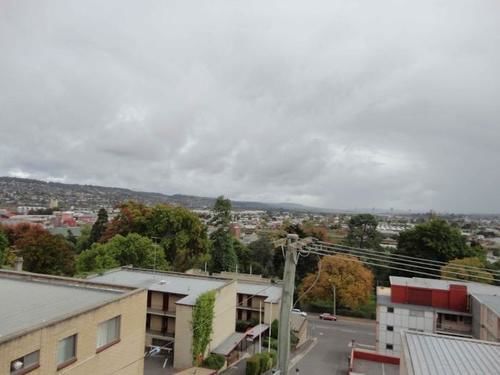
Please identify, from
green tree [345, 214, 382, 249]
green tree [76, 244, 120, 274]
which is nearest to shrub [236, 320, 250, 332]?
green tree [76, 244, 120, 274]

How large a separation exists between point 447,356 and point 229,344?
19.1m

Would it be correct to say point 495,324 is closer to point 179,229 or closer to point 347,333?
point 347,333

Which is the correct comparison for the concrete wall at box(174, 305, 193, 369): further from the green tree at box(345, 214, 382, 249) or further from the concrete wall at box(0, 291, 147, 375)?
the green tree at box(345, 214, 382, 249)

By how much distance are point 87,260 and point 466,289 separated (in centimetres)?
3670

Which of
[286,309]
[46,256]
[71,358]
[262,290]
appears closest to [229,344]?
[262,290]

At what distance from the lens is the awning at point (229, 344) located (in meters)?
27.9

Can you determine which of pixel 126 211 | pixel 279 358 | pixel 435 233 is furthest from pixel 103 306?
pixel 435 233

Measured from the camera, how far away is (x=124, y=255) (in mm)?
42875

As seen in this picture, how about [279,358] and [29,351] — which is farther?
[29,351]

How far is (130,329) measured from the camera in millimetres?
17297

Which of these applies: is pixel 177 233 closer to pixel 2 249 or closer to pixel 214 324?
pixel 2 249

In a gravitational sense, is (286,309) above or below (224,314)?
above

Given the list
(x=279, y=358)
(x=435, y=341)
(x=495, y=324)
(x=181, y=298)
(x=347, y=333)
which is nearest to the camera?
(x=279, y=358)

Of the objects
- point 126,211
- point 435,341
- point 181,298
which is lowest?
point 181,298
